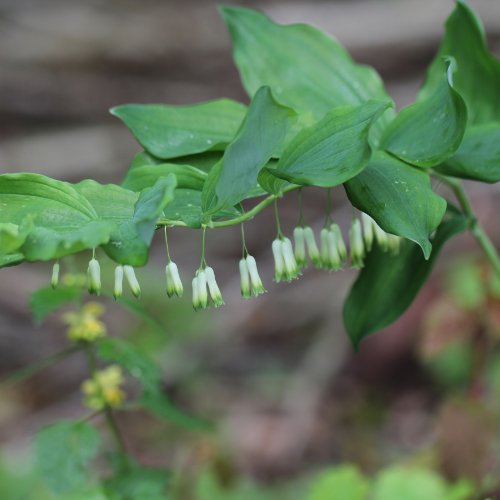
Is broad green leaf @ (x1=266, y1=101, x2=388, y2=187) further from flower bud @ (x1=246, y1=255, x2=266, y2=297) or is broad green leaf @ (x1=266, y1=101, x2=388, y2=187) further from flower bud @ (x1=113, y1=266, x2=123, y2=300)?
flower bud @ (x1=113, y1=266, x2=123, y2=300)

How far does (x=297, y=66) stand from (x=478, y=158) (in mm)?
579

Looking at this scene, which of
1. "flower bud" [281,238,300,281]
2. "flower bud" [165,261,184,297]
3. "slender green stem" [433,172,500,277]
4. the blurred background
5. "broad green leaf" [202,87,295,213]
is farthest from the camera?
the blurred background

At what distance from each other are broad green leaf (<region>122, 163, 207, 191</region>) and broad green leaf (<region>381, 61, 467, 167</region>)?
0.43 m

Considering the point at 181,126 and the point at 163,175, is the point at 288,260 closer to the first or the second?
the point at 163,175

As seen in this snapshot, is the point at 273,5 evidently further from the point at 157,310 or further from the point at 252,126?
the point at 252,126

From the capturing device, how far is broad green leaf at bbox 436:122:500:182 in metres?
1.64

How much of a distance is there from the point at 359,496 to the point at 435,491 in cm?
32

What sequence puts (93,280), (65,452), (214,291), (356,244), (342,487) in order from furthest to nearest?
1. (342,487)
2. (65,452)
3. (356,244)
4. (214,291)
5. (93,280)

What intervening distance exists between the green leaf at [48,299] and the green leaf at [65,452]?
0.30 meters

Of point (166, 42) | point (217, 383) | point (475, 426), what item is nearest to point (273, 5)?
point (166, 42)

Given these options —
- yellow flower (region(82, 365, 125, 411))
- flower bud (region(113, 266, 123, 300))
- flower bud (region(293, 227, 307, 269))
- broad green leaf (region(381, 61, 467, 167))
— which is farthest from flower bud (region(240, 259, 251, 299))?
yellow flower (region(82, 365, 125, 411))

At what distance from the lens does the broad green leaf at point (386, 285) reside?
1814mm

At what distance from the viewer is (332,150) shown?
1.44m

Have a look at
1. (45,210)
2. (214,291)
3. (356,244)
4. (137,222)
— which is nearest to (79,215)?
(45,210)
